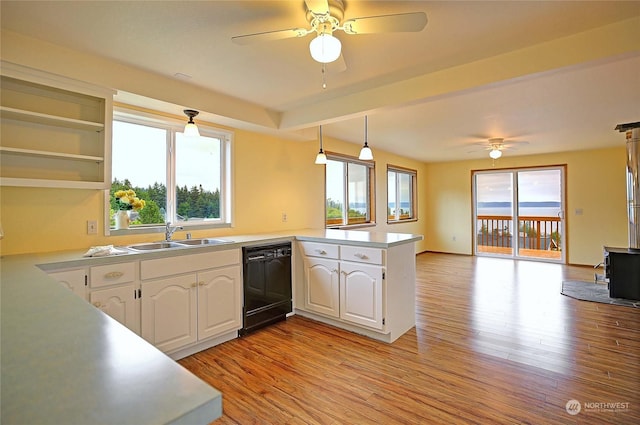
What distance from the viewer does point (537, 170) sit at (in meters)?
6.77

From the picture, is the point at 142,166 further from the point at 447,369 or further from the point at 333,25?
the point at 447,369

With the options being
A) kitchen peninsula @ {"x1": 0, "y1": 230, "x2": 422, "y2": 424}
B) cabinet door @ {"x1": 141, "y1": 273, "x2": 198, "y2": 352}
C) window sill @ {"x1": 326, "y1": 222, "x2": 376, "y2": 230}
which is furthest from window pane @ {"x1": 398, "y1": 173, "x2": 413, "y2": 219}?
kitchen peninsula @ {"x1": 0, "y1": 230, "x2": 422, "y2": 424}

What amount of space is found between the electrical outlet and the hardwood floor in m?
1.31

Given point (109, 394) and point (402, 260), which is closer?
point (109, 394)

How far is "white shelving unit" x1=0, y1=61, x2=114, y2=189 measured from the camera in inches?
83.4

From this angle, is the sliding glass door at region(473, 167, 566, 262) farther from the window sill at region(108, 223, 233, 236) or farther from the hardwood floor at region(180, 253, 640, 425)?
the window sill at region(108, 223, 233, 236)

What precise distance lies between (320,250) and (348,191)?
242cm

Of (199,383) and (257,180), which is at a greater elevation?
(257,180)

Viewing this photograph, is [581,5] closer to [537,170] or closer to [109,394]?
[109,394]

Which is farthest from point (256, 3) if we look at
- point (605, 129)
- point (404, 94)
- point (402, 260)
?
point (605, 129)

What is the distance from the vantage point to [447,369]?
2387mm

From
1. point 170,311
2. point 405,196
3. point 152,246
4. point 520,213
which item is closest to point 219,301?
point 170,311

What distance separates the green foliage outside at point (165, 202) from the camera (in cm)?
287

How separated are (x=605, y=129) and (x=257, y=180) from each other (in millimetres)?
4977
